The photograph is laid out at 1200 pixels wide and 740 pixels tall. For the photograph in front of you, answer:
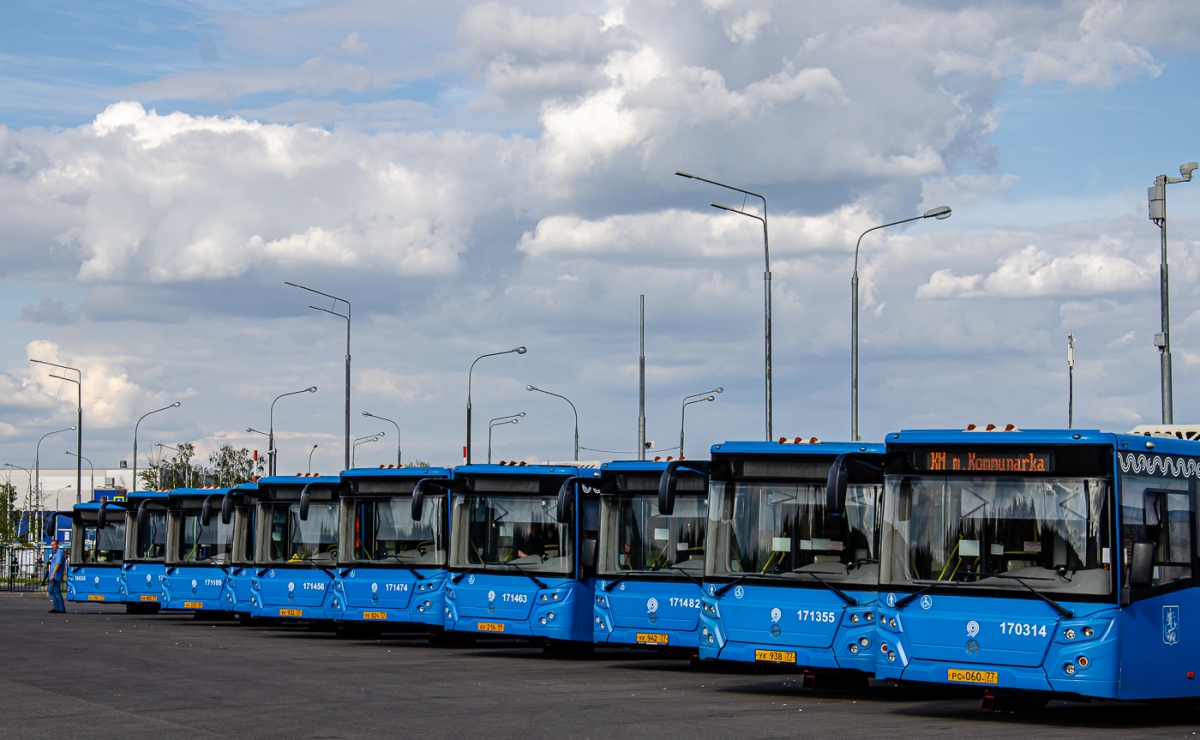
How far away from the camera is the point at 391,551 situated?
26.2m

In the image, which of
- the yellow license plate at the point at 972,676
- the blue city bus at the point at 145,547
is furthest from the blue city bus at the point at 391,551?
the yellow license plate at the point at 972,676

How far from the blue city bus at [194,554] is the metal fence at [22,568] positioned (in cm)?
2885

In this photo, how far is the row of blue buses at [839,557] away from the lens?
1451 centimetres

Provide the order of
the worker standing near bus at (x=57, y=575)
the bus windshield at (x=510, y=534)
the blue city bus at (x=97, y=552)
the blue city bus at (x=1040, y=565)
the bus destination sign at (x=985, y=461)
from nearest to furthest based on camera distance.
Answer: the blue city bus at (x=1040, y=565), the bus destination sign at (x=985, y=461), the bus windshield at (x=510, y=534), the blue city bus at (x=97, y=552), the worker standing near bus at (x=57, y=575)

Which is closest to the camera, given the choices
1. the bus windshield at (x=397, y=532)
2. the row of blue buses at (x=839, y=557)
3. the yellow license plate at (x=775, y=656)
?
the row of blue buses at (x=839, y=557)

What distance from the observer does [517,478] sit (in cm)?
2362

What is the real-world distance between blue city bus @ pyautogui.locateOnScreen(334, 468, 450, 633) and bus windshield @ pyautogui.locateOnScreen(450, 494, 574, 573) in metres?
1.42

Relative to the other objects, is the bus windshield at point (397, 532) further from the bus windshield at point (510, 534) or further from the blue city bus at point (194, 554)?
the blue city bus at point (194, 554)

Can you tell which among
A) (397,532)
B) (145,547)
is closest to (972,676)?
(397,532)

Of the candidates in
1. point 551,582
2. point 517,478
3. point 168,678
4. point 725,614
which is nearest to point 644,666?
point 551,582

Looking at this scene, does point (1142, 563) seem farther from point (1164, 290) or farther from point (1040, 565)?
point (1164, 290)

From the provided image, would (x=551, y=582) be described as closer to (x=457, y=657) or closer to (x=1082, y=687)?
(x=457, y=657)

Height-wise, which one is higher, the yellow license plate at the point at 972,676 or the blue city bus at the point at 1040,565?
the blue city bus at the point at 1040,565

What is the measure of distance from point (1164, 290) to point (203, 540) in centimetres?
1987
